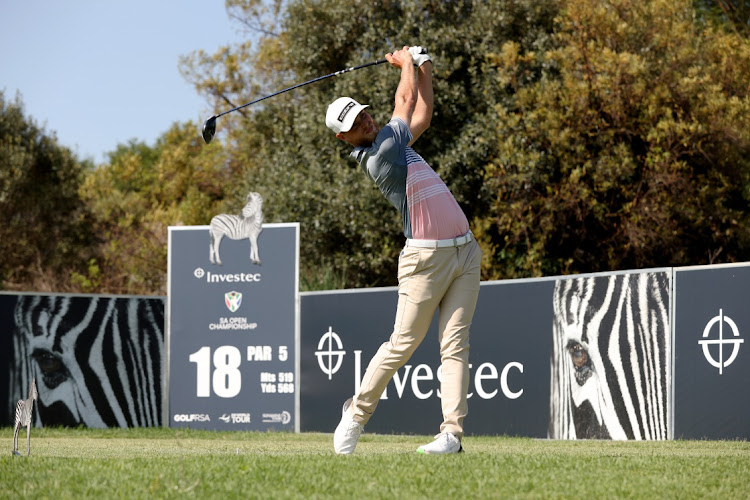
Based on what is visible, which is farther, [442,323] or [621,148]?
[621,148]

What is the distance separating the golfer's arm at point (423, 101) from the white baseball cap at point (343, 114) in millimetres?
481

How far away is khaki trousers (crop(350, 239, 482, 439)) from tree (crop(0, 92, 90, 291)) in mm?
23920

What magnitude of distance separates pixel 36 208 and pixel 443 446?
2505cm

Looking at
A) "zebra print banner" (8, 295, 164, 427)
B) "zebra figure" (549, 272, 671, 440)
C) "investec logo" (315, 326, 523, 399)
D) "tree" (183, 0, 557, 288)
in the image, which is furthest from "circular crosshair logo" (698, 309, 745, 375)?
"tree" (183, 0, 557, 288)

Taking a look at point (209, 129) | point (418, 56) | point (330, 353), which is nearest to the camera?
point (418, 56)

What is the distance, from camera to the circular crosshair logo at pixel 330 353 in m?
13.2

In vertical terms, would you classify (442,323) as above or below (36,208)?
below

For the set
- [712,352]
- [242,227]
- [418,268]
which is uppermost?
[242,227]

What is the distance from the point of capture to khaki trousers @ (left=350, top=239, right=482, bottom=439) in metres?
5.98

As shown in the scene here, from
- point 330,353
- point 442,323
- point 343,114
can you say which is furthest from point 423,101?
point 330,353

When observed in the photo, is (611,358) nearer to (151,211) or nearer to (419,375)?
(419,375)

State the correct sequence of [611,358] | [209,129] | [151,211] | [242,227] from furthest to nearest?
[151,211]
[242,227]
[611,358]
[209,129]

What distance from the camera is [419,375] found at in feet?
40.6

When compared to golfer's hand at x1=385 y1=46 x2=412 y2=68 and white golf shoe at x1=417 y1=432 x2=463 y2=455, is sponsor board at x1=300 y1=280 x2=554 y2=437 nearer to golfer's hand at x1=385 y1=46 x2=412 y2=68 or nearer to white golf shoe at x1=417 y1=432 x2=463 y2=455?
golfer's hand at x1=385 y1=46 x2=412 y2=68
